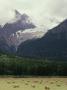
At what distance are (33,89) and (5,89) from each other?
18.4 feet

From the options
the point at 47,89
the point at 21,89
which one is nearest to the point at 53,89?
the point at 47,89

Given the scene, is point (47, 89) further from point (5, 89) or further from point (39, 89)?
point (5, 89)

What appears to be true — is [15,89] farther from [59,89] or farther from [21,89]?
[59,89]

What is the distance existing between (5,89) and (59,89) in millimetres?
10931

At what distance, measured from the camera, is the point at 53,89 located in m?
70.2

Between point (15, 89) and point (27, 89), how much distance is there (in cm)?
288

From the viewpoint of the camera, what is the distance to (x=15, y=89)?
6869cm

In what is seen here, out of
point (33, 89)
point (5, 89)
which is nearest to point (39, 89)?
point (33, 89)

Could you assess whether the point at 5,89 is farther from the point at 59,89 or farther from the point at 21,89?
the point at 59,89

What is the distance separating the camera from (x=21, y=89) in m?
69.2

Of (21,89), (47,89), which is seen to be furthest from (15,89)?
(47,89)

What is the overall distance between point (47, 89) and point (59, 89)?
9.92ft

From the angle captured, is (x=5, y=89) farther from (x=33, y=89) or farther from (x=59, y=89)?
(x=59, y=89)

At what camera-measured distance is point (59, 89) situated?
7106 centimetres
